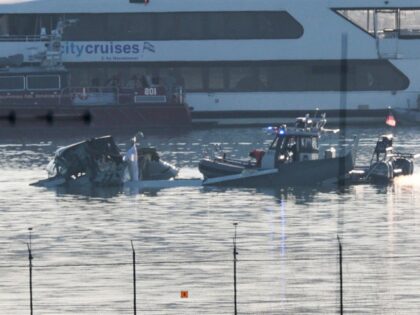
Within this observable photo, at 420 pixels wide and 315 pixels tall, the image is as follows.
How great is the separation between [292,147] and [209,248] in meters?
14.0

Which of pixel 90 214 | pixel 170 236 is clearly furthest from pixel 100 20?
pixel 170 236

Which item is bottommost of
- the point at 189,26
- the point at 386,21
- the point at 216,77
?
the point at 216,77

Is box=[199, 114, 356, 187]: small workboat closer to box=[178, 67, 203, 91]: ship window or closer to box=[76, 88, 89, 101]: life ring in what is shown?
box=[76, 88, 89, 101]: life ring

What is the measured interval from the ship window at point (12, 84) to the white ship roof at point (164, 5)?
4462 millimetres

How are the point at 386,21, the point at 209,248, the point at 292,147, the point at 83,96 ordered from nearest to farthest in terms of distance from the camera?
the point at 209,248 < the point at 292,147 < the point at 83,96 < the point at 386,21

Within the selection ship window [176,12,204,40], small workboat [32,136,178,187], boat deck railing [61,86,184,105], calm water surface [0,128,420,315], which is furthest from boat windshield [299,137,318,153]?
ship window [176,12,204,40]

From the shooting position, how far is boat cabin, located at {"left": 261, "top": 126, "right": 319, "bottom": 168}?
167 feet

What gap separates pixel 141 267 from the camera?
1361 inches

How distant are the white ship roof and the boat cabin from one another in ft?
93.0

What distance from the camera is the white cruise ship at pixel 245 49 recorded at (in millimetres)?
78875

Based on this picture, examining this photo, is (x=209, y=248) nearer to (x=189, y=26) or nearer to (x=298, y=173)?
(x=298, y=173)

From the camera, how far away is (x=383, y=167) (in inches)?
2068

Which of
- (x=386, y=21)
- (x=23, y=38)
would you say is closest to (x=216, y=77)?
(x=386, y=21)

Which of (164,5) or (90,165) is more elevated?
(164,5)
